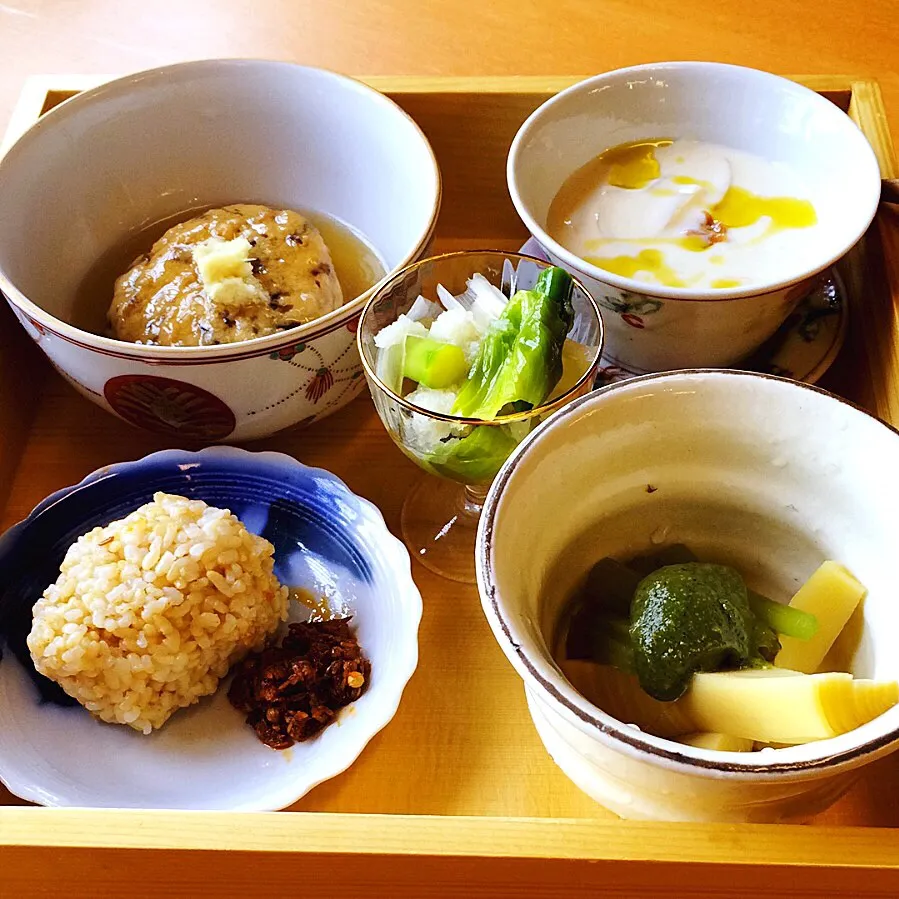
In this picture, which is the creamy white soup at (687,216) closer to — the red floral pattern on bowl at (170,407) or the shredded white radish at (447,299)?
the shredded white radish at (447,299)

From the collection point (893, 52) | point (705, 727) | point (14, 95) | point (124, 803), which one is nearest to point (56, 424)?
point (124, 803)

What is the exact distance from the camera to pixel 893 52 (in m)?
1.28

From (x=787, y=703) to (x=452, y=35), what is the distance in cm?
109

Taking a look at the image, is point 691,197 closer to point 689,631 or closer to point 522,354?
point 522,354

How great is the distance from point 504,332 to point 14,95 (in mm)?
892

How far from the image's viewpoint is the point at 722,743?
57cm

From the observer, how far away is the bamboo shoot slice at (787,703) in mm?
533

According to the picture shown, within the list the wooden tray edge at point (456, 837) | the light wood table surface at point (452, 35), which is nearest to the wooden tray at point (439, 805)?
the wooden tray edge at point (456, 837)

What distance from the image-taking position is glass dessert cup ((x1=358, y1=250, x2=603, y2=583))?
28.5 inches

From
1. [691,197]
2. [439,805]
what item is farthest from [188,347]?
[691,197]

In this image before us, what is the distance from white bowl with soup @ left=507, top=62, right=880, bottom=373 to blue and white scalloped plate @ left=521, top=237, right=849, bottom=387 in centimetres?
2

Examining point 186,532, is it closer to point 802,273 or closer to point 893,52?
point 802,273

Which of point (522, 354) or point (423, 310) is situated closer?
point (522, 354)

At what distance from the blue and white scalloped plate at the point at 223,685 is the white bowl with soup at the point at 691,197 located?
1.00 ft
